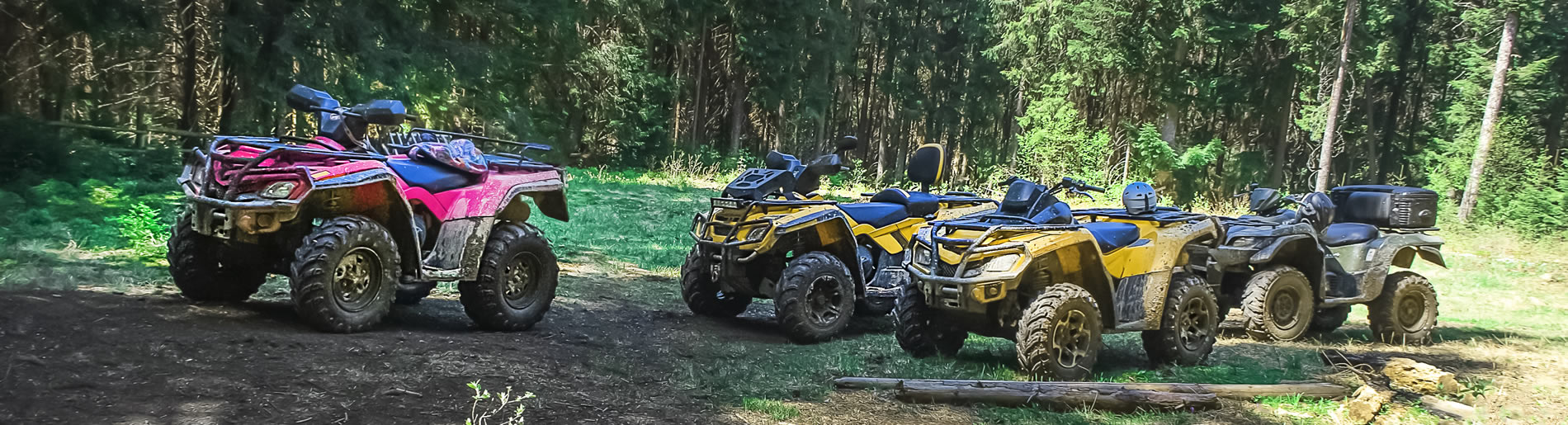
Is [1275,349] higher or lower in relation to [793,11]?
lower

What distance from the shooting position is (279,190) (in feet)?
19.7

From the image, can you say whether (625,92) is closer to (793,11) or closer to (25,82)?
(793,11)

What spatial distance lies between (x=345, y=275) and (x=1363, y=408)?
5661mm

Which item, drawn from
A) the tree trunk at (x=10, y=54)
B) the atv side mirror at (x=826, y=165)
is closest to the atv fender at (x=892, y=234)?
the atv side mirror at (x=826, y=165)

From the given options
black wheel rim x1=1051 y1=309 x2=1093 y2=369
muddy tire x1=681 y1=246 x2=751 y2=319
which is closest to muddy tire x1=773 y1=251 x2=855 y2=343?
muddy tire x1=681 y1=246 x2=751 y2=319

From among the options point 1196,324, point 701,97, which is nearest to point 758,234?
point 1196,324

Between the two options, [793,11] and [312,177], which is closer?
[312,177]

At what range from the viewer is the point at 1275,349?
27.2ft

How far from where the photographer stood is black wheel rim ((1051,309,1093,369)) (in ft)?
21.2

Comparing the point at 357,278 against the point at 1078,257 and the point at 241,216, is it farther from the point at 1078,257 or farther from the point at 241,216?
the point at 1078,257

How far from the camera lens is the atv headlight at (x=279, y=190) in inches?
235

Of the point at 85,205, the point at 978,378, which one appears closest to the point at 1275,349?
the point at 978,378

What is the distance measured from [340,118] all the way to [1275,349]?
22.5ft

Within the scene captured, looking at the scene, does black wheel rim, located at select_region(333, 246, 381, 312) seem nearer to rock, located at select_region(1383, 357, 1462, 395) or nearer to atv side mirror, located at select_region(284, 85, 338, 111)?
atv side mirror, located at select_region(284, 85, 338, 111)
